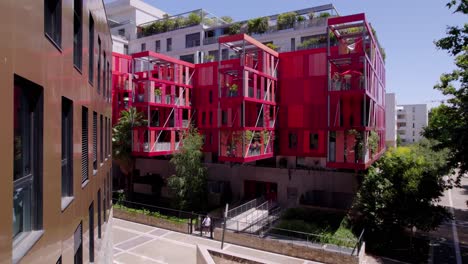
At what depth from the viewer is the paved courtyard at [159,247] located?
19.0 metres

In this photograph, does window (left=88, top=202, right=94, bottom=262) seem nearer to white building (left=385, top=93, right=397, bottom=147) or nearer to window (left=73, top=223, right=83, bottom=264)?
window (left=73, top=223, right=83, bottom=264)

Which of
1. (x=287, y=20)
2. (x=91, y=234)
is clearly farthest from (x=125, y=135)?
(x=91, y=234)

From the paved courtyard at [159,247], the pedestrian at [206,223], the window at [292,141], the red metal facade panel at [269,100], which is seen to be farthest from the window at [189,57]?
the pedestrian at [206,223]

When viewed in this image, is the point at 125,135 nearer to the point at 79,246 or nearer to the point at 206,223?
the point at 206,223

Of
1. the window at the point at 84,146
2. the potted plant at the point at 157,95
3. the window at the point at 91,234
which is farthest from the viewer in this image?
the potted plant at the point at 157,95

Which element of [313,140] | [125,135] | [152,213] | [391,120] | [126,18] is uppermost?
[126,18]

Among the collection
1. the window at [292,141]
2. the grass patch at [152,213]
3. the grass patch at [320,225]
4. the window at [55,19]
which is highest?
the window at [55,19]

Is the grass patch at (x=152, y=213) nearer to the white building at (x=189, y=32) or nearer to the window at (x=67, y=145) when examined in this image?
the white building at (x=189, y=32)

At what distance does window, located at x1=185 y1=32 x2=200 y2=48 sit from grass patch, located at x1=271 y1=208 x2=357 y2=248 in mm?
24273

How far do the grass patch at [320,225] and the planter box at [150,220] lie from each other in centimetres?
654

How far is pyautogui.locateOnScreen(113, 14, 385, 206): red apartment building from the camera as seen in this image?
70.4 ft

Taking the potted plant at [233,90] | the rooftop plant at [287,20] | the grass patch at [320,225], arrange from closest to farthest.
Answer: the grass patch at [320,225] < the potted plant at [233,90] < the rooftop plant at [287,20]

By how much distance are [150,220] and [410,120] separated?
8943cm

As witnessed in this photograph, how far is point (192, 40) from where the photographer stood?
41250 mm
